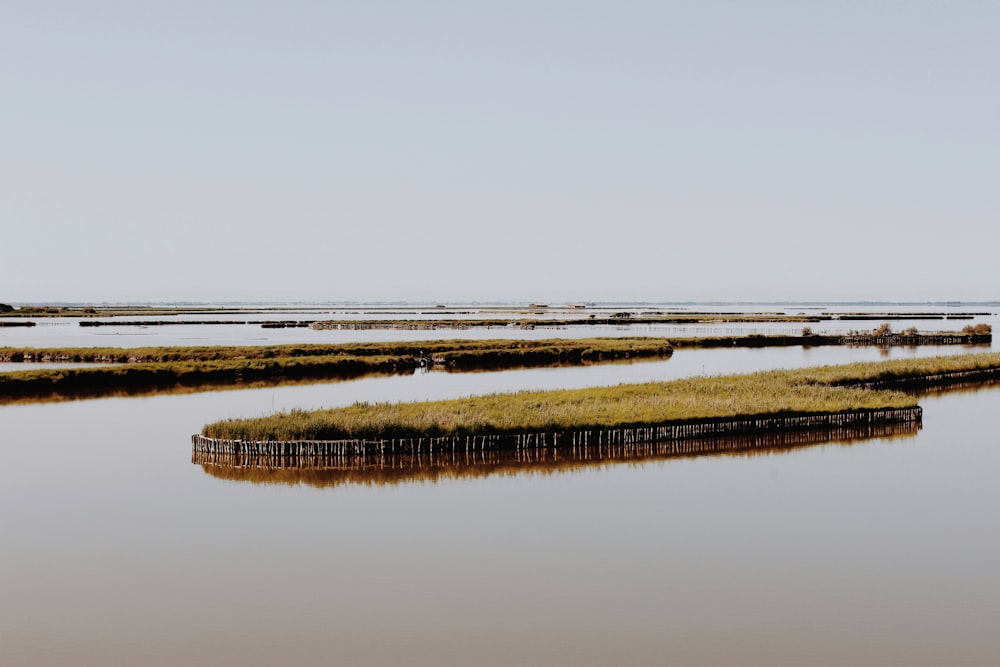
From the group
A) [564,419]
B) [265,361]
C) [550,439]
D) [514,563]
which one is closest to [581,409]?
[564,419]

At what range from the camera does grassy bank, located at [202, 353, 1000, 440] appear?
3188 centimetres

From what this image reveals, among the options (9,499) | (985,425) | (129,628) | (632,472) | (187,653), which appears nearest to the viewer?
(187,653)

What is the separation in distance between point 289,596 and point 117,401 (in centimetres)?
3452

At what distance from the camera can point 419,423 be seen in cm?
3269

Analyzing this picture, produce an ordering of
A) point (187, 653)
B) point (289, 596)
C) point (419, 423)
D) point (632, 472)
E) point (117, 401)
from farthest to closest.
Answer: point (117, 401) < point (419, 423) < point (632, 472) < point (289, 596) < point (187, 653)

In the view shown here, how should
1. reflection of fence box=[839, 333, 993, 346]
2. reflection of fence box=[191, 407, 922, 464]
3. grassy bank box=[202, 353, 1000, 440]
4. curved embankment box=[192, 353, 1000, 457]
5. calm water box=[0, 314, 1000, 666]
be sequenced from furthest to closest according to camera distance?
reflection of fence box=[839, 333, 993, 346], grassy bank box=[202, 353, 1000, 440], curved embankment box=[192, 353, 1000, 457], reflection of fence box=[191, 407, 922, 464], calm water box=[0, 314, 1000, 666]

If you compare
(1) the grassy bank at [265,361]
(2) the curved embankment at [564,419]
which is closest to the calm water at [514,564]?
(2) the curved embankment at [564,419]

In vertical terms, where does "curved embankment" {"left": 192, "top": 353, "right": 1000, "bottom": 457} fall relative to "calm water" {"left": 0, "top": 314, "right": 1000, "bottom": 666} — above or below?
above

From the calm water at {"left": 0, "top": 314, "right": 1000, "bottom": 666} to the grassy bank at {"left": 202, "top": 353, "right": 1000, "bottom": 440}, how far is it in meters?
3.26

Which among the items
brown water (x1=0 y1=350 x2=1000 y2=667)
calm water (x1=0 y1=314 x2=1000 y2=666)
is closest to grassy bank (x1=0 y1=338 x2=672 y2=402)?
calm water (x1=0 y1=314 x2=1000 y2=666)

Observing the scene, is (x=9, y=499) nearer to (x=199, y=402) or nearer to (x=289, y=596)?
(x=289, y=596)

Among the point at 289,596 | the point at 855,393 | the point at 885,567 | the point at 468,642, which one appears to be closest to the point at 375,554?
the point at 289,596

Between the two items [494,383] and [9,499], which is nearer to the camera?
[9,499]

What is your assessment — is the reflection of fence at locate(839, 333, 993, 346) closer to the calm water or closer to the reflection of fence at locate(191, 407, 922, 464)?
the reflection of fence at locate(191, 407, 922, 464)
